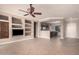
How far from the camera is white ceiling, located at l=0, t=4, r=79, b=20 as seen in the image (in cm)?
285

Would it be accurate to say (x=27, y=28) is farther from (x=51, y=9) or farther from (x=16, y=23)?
(x=51, y=9)

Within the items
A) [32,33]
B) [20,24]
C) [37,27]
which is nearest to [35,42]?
[32,33]

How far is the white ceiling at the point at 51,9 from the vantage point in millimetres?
2850

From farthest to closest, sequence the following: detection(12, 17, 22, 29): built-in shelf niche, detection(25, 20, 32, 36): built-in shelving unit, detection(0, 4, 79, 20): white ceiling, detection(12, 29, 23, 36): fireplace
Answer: detection(25, 20, 32, 36): built-in shelving unit → detection(12, 17, 22, 29): built-in shelf niche → detection(12, 29, 23, 36): fireplace → detection(0, 4, 79, 20): white ceiling

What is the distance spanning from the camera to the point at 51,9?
126 inches

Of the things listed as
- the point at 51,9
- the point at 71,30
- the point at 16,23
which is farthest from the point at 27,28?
the point at 71,30

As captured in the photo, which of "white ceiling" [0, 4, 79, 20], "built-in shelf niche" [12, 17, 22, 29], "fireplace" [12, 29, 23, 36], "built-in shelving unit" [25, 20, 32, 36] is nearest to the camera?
"white ceiling" [0, 4, 79, 20]

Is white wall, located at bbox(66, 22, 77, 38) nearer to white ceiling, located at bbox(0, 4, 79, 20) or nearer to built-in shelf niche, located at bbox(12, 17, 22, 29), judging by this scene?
white ceiling, located at bbox(0, 4, 79, 20)

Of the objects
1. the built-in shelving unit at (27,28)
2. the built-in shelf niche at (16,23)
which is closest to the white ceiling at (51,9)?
the built-in shelf niche at (16,23)

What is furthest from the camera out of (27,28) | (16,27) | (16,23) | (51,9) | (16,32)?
(27,28)

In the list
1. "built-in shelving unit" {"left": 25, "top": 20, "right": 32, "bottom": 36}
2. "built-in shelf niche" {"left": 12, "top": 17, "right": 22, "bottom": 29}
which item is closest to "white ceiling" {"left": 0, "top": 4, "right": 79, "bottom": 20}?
"built-in shelf niche" {"left": 12, "top": 17, "right": 22, "bottom": 29}

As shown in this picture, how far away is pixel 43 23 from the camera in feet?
11.8

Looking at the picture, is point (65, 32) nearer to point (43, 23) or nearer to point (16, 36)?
point (43, 23)
